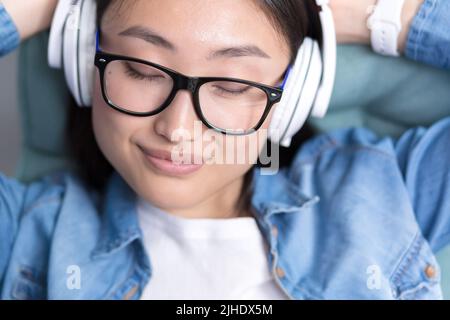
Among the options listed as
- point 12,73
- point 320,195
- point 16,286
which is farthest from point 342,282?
point 12,73

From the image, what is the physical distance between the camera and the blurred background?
1859mm

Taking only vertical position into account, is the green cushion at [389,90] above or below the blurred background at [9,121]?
above

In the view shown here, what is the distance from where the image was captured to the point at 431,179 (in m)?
1.19

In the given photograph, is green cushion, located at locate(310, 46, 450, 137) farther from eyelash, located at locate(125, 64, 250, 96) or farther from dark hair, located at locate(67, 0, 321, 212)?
eyelash, located at locate(125, 64, 250, 96)

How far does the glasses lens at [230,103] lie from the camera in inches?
39.4

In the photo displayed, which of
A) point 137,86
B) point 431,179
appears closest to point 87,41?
point 137,86

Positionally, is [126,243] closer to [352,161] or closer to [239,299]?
[239,299]

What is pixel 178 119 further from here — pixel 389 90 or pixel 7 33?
pixel 389 90

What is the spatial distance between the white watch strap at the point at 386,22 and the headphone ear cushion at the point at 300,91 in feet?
0.40

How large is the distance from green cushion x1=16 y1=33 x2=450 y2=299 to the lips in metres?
0.34

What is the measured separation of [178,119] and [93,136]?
1.18 ft

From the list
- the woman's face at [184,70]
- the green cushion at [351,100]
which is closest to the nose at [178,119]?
the woman's face at [184,70]

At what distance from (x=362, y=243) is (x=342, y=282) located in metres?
0.08

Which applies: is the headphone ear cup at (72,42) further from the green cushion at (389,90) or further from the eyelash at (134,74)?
the green cushion at (389,90)
